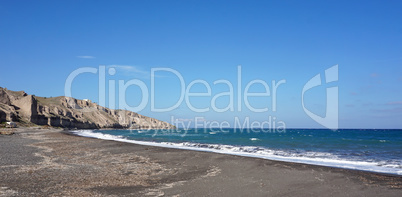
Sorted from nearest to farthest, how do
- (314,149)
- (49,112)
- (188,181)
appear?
(188,181)
(314,149)
(49,112)

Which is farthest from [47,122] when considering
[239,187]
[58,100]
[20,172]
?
[239,187]

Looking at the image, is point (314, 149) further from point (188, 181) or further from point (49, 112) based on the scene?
point (49, 112)

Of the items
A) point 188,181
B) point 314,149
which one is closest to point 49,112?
point 314,149

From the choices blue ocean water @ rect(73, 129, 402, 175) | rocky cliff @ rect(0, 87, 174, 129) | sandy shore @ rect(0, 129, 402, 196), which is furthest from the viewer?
rocky cliff @ rect(0, 87, 174, 129)

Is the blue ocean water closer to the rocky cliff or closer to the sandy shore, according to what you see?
the sandy shore

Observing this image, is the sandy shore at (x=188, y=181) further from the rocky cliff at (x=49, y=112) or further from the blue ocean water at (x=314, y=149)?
the rocky cliff at (x=49, y=112)

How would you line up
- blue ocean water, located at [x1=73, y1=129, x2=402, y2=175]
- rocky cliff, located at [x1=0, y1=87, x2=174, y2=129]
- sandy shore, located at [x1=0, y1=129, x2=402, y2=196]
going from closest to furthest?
1. sandy shore, located at [x1=0, y1=129, x2=402, y2=196]
2. blue ocean water, located at [x1=73, y1=129, x2=402, y2=175]
3. rocky cliff, located at [x1=0, y1=87, x2=174, y2=129]

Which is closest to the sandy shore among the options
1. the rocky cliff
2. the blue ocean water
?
the blue ocean water

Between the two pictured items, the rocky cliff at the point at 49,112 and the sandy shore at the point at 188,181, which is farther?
the rocky cliff at the point at 49,112

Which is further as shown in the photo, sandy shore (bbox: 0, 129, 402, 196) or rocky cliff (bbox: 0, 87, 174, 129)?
rocky cliff (bbox: 0, 87, 174, 129)

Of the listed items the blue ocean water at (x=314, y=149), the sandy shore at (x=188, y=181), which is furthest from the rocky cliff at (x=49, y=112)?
the sandy shore at (x=188, y=181)

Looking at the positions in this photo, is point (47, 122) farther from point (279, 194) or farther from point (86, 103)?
point (279, 194)

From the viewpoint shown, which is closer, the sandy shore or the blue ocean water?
the sandy shore

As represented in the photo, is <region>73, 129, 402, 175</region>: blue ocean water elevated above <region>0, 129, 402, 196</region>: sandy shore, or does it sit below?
below
